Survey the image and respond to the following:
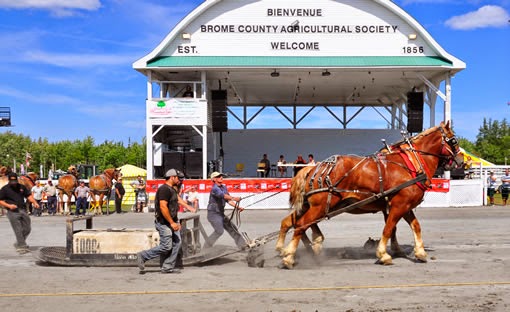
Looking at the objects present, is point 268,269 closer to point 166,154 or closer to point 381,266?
point 381,266

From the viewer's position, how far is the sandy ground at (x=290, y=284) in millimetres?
6742

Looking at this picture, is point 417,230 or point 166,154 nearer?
point 417,230

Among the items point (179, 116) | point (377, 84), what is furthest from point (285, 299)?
point (377, 84)

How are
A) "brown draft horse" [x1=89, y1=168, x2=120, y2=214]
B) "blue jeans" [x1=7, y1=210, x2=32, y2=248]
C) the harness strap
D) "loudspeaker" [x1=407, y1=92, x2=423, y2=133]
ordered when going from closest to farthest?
the harness strap
"blue jeans" [x1=7, y1=210, x2=32, y2=248]
"brown draft horse" [x1=89, y1=168, x2=120, y2=214]
"loudspeaker" [x1=407, y1=92, x2=423, y2=133]

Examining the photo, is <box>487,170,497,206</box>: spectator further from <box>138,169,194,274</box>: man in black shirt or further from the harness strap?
<box>138,169,194,274</box>: man in black shirt

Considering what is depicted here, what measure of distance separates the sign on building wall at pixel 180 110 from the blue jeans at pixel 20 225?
42.9 feet

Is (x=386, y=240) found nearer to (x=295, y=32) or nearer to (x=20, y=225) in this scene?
(x=20, y=225)

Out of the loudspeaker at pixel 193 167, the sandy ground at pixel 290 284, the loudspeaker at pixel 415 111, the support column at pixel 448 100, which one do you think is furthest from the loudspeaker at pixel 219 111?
the sandy ground at pixel 290 284

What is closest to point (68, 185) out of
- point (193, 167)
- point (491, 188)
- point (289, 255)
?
point (193, 167)

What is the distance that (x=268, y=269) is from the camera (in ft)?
30.2

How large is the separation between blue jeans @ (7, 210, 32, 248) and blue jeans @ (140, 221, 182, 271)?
160 inches

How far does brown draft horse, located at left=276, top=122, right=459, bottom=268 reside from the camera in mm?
9305

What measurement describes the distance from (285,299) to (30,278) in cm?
422

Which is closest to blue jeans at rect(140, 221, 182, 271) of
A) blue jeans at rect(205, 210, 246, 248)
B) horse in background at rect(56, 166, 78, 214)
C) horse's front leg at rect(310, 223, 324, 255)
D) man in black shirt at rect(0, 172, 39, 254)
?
blue jeans at rect(205, 210, 246, 248)
